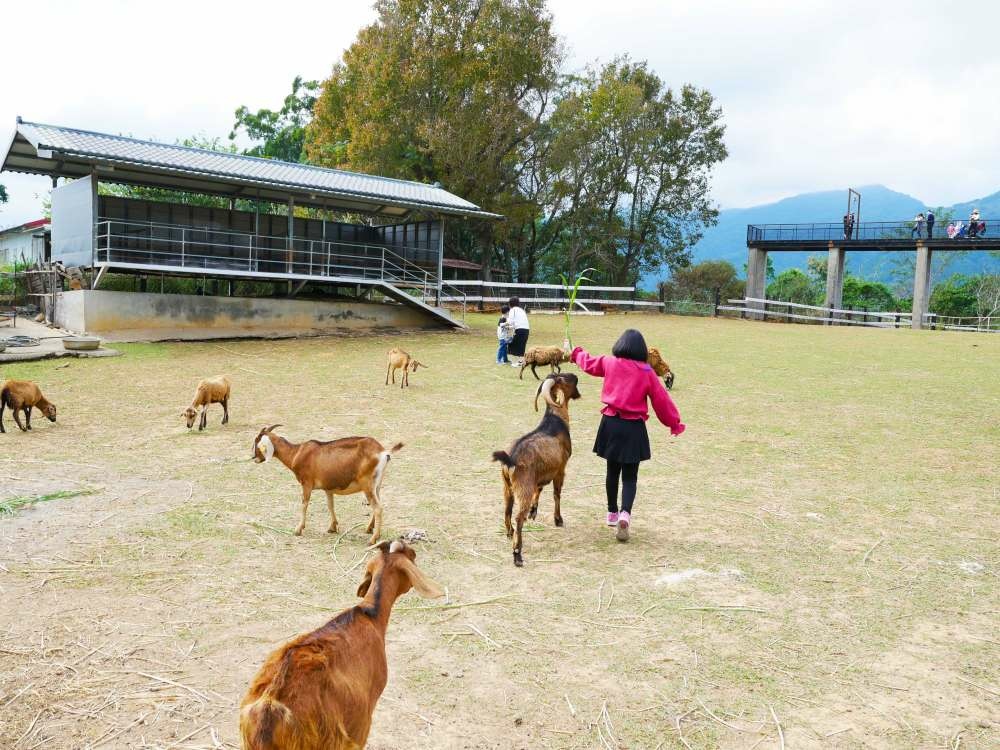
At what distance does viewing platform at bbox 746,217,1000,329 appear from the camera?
32312 mm

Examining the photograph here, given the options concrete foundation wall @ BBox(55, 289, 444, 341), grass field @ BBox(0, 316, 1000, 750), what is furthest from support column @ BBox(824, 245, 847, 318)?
grass field @ BBox(0, 316, 1000, 750)

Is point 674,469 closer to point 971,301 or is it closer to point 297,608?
point 297,608

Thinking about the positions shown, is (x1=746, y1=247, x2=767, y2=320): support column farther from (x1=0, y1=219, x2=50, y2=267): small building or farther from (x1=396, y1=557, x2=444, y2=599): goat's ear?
(x1=396, y1=557, x2=444, y2=599): goat's ear

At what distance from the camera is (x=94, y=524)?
581 cm

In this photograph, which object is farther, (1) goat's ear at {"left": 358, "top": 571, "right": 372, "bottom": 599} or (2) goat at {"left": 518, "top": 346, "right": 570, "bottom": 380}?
(2) goat at {"left": 518, "top": 346, "right": 570, "bottom": 380}

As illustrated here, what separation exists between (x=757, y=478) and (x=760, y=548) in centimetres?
216

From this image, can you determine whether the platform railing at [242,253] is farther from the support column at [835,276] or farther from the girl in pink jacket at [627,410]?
the support column at [835,276]

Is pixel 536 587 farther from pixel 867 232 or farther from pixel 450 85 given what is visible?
pixel 867 232

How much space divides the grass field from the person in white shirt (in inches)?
209

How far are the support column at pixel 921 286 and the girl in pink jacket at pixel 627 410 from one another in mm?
31475

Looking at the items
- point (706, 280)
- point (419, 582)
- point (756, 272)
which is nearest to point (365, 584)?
point (419, 582)

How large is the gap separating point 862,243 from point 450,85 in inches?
768

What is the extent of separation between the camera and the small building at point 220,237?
18.0 m

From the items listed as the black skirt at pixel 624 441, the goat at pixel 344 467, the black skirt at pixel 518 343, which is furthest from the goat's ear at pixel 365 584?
the black skirt at pixel 518 343
